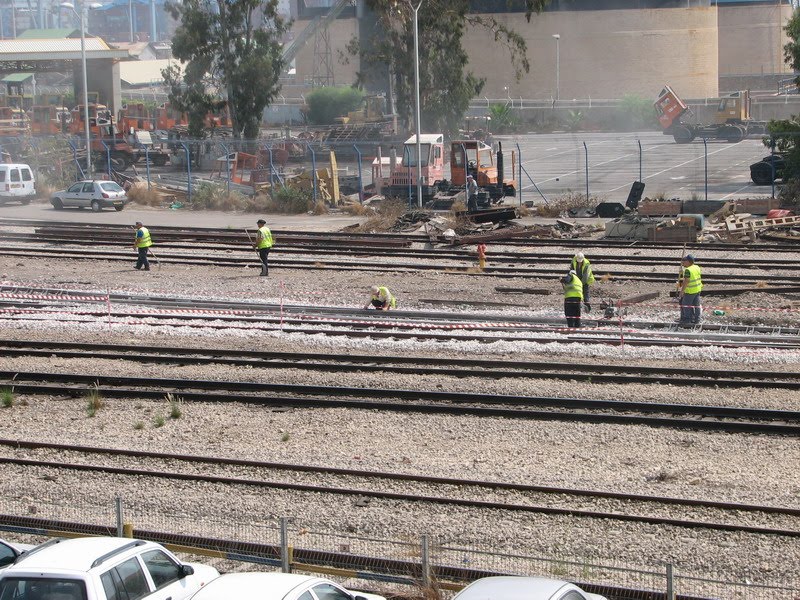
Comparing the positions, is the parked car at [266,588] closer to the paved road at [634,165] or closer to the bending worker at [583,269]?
the bending worker at [583,269]

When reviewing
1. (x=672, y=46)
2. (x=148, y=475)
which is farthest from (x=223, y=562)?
(x=672, y=46)

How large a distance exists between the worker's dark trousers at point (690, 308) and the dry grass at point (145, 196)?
29970mm

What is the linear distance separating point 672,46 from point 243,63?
4122 centimetres

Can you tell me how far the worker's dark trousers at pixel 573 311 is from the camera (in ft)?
60.9

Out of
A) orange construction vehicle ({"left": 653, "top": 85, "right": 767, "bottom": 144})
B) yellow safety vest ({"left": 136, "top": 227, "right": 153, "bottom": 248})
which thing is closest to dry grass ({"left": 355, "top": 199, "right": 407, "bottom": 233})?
yellow safety vest ({"left": 136, "top": 227, "right": 153, "bottom": 248})

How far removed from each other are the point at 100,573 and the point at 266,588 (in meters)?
1.17

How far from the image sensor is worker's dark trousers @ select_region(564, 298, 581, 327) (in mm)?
18562

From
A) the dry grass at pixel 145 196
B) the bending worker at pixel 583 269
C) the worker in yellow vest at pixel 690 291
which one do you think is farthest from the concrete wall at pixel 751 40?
the worker in yellow vest at pixel 690 291

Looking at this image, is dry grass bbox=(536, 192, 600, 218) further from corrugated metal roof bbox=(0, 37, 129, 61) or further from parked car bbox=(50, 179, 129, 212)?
corrugated metal roof bbox=(0, 37, 129, 61)

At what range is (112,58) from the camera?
65.6 metres

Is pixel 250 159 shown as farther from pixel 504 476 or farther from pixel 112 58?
pixel 504 476

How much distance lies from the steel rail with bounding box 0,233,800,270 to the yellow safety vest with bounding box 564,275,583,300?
7.97m

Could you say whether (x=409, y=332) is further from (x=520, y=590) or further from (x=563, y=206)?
(x=563, y=206)

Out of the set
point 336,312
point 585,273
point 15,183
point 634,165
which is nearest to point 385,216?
point 336,312
